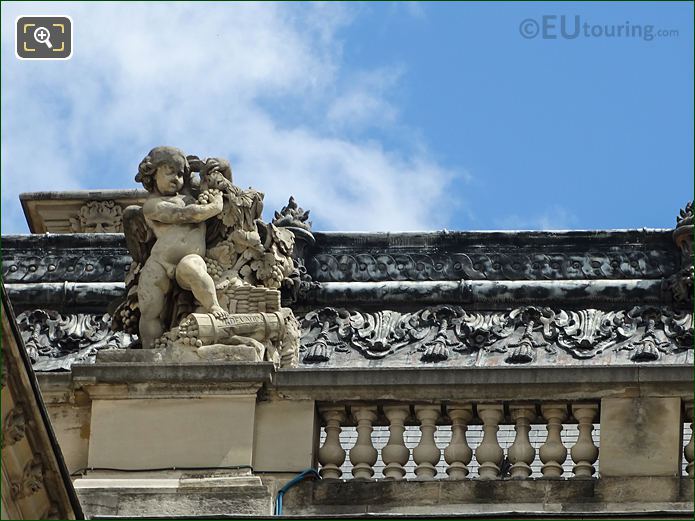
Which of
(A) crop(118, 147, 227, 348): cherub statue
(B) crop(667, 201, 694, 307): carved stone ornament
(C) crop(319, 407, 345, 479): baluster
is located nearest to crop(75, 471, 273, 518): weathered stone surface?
(C) crop(319, 407, 345, 479): baluster

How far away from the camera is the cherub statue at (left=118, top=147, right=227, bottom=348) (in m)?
30.5

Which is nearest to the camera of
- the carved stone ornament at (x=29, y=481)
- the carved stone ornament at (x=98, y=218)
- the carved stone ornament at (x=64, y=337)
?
the carved stone ornament at (x=29, y=481)

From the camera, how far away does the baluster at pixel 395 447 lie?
29281mm

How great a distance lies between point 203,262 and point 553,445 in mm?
3585

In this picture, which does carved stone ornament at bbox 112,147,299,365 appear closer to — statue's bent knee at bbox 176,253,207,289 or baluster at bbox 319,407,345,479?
statue's bent knee at bbox 176,253,207,289

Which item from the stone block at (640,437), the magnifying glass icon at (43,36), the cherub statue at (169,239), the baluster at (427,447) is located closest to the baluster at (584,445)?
the stone block at (640,437)

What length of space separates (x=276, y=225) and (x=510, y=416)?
4.50 m

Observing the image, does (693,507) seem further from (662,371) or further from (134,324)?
(134,324)

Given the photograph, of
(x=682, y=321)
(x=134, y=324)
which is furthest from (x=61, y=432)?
(x=682, y=321)

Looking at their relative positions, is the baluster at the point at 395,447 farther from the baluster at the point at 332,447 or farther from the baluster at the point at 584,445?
→ the baluster at the point at 584,445

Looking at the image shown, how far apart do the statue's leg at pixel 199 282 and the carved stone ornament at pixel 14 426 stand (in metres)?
3.86

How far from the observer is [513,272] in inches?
1336

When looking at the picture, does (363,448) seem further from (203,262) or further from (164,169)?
(164,169)

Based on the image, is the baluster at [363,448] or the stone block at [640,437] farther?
the baluster at [363,448]
